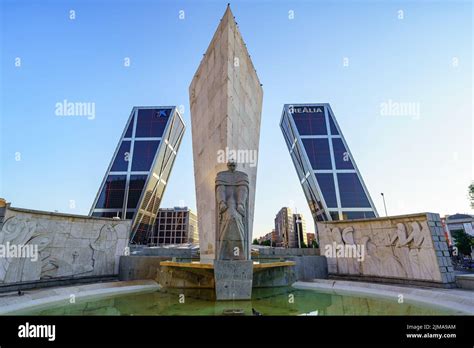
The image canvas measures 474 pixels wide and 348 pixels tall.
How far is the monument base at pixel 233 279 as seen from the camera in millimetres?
6293

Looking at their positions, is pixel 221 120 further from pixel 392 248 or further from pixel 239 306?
pixel 392 248

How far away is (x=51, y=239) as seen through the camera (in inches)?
351

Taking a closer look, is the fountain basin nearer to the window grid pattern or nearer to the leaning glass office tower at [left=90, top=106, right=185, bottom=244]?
the leaning glass office tower at [left=90, top=106, right=185, bottom=244]

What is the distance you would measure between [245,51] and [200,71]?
105 inches

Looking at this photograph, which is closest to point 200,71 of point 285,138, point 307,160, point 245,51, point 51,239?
point 245,51

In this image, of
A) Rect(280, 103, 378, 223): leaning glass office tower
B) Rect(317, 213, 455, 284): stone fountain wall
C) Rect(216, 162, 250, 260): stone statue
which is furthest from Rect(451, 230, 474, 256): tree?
Rect(216, 162, 250, 260): stone statue

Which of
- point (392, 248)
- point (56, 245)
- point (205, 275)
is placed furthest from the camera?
point (392, 248)

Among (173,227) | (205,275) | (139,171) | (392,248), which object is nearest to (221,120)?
(205,275)

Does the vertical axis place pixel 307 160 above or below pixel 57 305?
above

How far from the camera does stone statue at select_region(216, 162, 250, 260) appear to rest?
6852mm

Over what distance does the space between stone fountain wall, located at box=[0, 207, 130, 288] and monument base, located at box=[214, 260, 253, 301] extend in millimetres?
6661

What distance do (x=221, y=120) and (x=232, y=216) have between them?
4.30 meters

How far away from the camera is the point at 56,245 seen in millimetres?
9039
